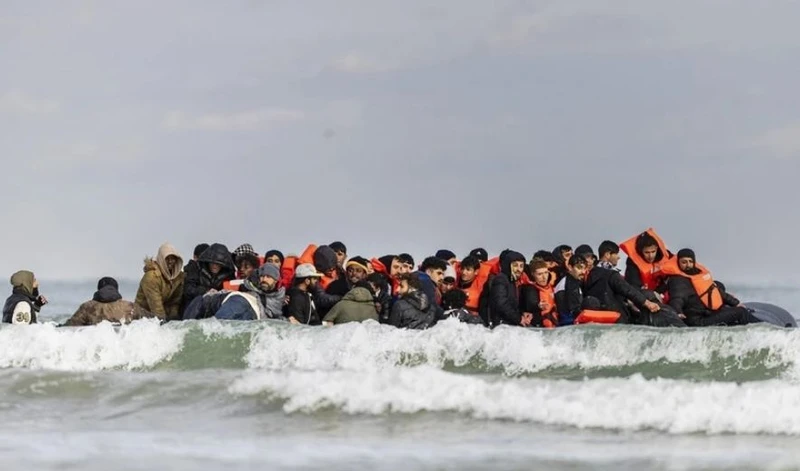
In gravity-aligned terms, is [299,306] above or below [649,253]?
below

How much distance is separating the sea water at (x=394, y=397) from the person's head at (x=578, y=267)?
3.27ft

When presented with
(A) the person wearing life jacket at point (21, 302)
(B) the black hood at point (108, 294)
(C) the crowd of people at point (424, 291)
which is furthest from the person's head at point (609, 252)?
(A) the person wearing life jacket at point (21, 302)

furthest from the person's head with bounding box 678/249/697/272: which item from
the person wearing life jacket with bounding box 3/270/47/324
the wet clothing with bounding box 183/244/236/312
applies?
the person wearing life jacket with bounding box 3/270/47/324

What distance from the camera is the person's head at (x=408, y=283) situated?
13508 millimetres

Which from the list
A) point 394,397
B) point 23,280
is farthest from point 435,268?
point 23,280

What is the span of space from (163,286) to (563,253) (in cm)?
474

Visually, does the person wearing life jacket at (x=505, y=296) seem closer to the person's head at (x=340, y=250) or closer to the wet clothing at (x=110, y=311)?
the person's head at (x=340, y=250)

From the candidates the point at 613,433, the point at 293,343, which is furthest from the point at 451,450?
the point at 293,343

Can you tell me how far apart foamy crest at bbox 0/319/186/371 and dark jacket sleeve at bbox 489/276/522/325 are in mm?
3349

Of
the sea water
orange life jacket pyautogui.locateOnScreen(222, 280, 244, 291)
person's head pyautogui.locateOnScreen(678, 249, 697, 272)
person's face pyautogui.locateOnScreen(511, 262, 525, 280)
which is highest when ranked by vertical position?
person's head pyautogui.locateOnScreen(678, 249, 697, 272)

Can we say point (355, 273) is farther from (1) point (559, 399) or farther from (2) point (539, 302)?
(1) point (559, 399)

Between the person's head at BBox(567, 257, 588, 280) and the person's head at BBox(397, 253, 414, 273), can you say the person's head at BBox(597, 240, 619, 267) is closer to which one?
the person's head at BBox(567, 257, 588, 280)

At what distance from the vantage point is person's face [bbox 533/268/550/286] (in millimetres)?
14719

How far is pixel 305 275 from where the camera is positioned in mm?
13984
